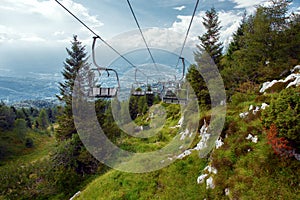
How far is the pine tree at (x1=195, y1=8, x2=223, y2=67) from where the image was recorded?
1981 cm

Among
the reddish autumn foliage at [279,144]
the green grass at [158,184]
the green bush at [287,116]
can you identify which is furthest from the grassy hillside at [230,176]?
the green bush at [287,116]

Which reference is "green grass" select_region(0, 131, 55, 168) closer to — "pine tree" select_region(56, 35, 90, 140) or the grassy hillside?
"pine tree" select_region(56, 35, 90, 140)

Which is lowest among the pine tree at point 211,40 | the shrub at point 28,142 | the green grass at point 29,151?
the green grass at point 29,151

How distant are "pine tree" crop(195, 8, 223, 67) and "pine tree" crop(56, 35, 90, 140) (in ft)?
42.5

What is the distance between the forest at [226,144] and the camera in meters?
6.45

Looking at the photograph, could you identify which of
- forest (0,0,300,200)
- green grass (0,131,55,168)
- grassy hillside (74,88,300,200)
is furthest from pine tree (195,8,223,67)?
green grass (0,131,55,168)

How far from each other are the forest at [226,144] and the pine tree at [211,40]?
0.34 ft

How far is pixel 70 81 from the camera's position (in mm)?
22312

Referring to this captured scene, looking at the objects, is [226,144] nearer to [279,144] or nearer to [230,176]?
[230,176]

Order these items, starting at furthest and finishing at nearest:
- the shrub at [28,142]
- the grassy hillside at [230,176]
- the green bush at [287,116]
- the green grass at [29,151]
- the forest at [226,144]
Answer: the shrub at [28,142] < the green grass at [29,151] < the forest at [226,144] < the grassy hillside at [230,176] < the green bush at [287,116]

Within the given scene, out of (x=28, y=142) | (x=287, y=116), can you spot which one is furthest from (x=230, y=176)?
(x=28, y=142)

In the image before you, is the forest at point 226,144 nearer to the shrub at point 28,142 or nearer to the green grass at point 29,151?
the green grass at point 29,151

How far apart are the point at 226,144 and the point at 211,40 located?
14.2 m

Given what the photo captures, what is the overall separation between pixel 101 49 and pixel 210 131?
7.26m
